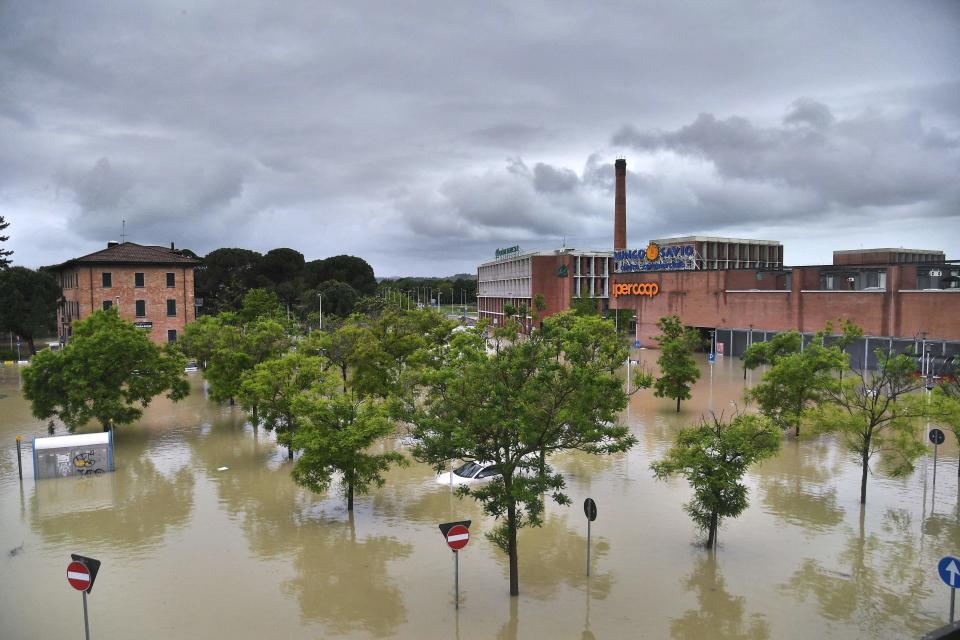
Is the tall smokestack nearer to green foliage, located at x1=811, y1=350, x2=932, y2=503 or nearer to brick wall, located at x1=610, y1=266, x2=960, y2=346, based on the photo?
brick wall, located at x1=610, y1=266, x2=960, y2=346

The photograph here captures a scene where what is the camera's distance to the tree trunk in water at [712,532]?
704 inches

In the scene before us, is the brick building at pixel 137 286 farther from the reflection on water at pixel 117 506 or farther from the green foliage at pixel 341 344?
the reflection on water at pixel 117 506

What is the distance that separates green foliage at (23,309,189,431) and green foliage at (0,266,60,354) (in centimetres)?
4532

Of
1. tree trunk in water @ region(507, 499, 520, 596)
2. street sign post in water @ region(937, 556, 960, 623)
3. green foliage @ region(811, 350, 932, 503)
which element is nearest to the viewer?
street sign post in water @ region(937, 556, 960, 623)

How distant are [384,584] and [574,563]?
494cm

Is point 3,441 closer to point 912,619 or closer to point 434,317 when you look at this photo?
point 434,317

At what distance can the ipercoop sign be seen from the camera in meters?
75.9

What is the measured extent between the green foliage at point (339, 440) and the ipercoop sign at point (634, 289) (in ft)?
195

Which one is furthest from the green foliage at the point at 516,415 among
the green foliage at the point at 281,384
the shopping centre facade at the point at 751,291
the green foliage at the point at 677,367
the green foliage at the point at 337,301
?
the green foliage at the point at 337,301

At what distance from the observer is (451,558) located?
17.9 m

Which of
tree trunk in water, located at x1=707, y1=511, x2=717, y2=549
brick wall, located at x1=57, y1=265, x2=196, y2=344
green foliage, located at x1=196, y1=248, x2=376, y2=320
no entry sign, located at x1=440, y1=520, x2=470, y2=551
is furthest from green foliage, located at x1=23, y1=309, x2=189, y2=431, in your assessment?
green foliage, located at x1=196, y1=248, x2=376, y2=320

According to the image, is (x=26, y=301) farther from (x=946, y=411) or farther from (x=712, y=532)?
(x=946, y=411)

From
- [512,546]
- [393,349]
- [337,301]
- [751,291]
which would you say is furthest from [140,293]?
[512,546]

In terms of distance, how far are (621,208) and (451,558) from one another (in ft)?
282
